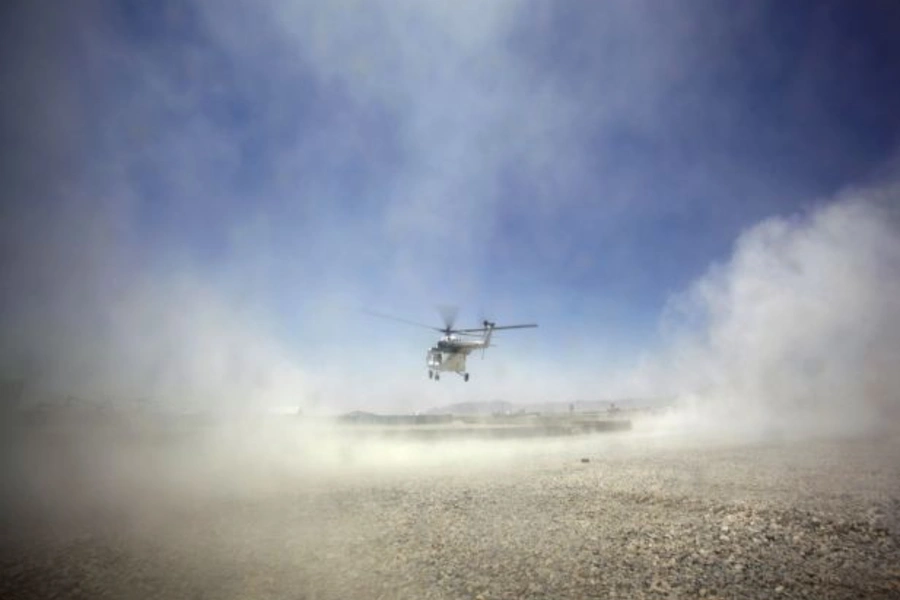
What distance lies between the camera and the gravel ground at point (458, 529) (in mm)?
7512

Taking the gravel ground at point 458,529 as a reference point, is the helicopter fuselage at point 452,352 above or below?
above

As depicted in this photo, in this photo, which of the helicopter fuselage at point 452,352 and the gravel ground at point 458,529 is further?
the helicopter fuselage at point 452,352

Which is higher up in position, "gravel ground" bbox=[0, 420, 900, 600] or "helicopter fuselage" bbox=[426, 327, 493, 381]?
"helicopter fuselage" bbox=[426, 327, 493, 381]

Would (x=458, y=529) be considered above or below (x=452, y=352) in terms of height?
below

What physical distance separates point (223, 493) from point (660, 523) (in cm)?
1514

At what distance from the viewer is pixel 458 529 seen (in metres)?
10.7

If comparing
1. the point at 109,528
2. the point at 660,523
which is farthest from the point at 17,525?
the point at 660,523

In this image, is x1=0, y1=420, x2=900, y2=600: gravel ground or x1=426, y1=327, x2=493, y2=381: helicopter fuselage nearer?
x1=0, y1=420, x2=900, y2=600: gravel ground

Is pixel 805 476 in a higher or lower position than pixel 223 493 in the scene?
higher

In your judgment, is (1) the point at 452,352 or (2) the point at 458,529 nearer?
(2) the point at 458,529

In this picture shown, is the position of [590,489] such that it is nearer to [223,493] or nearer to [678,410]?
[223,493]

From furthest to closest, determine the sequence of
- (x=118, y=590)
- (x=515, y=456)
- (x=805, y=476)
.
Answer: (x=515, y=456), (x=805, y=476), (x=118, y=590)

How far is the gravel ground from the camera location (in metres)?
7.51

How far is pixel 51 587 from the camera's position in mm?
7535
